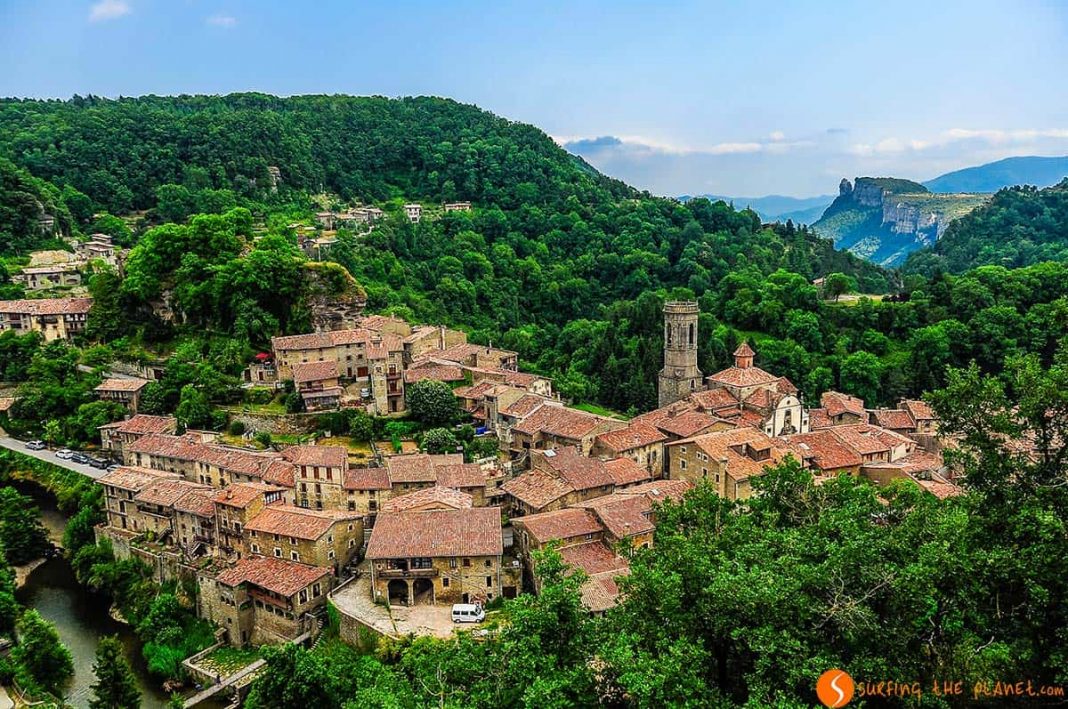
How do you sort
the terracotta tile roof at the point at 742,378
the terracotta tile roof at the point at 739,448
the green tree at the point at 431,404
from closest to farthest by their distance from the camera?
the terracotta tile roof at the point at 739,448 < the green tree at the point at 431,404 < the terracotta tile roof at the point at 742,378

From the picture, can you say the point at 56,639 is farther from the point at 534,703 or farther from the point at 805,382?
the point at 805,382

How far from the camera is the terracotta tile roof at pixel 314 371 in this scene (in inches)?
1785

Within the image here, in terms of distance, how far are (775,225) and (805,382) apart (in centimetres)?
5358

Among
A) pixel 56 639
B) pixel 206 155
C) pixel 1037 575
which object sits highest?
pixel 206 155

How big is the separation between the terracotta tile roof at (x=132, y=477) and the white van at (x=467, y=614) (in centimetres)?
1916

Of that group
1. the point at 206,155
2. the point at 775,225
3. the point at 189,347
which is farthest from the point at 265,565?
the point at 775,225

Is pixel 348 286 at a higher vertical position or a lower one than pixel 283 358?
higher

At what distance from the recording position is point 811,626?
669 inches

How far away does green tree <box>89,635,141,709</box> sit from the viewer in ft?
89.1

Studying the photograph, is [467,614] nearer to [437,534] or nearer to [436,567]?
[436,567]

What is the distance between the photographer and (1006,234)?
359 ft

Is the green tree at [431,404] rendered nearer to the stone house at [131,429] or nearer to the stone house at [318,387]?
the stone house at [318,387]

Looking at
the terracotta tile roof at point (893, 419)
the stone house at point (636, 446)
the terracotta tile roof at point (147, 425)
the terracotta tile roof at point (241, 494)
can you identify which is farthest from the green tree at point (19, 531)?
the terracotta tile roof at point (893, 419)

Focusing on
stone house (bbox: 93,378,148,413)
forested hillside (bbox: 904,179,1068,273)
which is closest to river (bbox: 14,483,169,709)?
stone house (bbox: 93,378,148,413)
